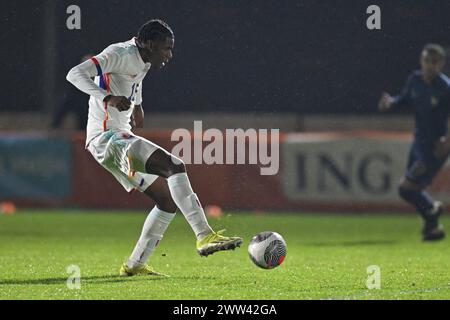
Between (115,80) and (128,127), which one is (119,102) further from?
(128,127)

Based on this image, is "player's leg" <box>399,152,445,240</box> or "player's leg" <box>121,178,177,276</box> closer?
"player's leg" <box>121,178,177,276</box>

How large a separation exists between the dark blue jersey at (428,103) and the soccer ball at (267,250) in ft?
16.2

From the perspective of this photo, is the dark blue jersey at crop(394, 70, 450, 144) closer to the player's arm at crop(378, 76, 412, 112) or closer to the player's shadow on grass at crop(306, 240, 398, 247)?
the player's arm at crop(378, 76, 412, 112)

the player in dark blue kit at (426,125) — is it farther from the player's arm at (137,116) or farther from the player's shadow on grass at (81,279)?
the player's shadow on grass at (81,279)

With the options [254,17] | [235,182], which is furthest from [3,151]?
[254,17]

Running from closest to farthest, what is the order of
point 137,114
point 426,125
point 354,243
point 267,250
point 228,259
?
1. point 267,250
2. point 137,114
3. point 228,259
4. point 354,243
5. point 426,125

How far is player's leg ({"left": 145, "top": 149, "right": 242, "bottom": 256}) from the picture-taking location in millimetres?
8094

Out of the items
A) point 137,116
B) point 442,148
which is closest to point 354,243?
point 442,148

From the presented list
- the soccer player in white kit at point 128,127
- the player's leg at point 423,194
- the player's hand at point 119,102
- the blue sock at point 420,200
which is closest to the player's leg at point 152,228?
the soccer player in white kit at point 128,127

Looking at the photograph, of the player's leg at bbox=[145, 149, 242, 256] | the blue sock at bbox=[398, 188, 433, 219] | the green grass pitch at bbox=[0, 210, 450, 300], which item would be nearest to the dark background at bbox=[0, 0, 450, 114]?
the blue sock at bbox=[398, 188, 433, 219]

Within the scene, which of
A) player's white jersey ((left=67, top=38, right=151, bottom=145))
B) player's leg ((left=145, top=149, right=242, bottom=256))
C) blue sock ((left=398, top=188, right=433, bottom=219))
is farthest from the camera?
blue sock ((left=398, top=188, right=433, bottom=219))

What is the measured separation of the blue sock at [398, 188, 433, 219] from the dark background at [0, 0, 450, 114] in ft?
6.71

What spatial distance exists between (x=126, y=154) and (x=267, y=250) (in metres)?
1.26

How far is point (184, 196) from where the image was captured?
826cm
